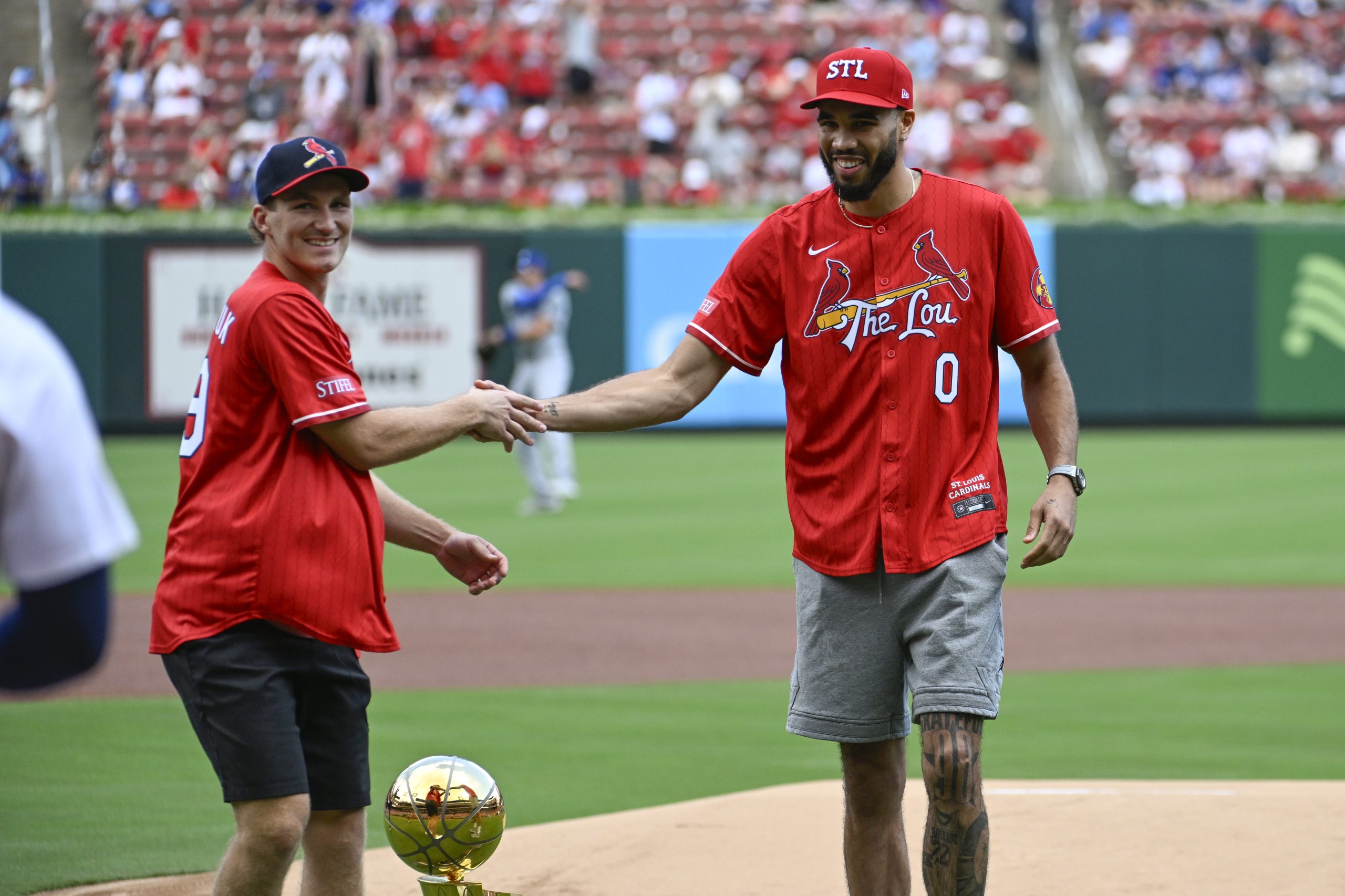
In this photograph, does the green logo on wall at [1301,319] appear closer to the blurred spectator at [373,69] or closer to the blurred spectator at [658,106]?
the blurred spectator at [658,106]

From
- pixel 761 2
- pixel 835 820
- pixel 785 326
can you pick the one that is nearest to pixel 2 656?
pixel 785 326

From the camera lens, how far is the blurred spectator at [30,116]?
12336mm

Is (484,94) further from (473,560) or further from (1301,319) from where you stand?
(473,560)

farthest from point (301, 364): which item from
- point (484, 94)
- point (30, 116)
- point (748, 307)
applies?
point (484, 94)

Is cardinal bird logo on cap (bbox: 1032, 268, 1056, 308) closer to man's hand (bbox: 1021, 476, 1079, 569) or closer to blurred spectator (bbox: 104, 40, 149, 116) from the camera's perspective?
man's hand (bbox: 1021, 476, 1079, 569)

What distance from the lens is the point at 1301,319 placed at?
73.6 ft

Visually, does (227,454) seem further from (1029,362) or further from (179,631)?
(1029,362)

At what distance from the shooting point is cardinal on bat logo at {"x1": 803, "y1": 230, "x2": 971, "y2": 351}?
4246mm

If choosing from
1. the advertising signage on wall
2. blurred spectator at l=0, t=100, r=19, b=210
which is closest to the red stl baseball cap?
blurred spectator at l=0, t=100, r=19, b=210

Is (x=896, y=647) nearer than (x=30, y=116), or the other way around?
(x=896, y=647)

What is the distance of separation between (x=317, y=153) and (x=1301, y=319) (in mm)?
20464

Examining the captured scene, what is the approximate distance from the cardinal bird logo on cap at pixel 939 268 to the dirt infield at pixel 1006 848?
5.82 feet

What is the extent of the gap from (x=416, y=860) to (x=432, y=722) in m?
3.67

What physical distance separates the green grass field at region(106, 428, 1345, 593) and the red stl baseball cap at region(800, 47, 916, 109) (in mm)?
7696
